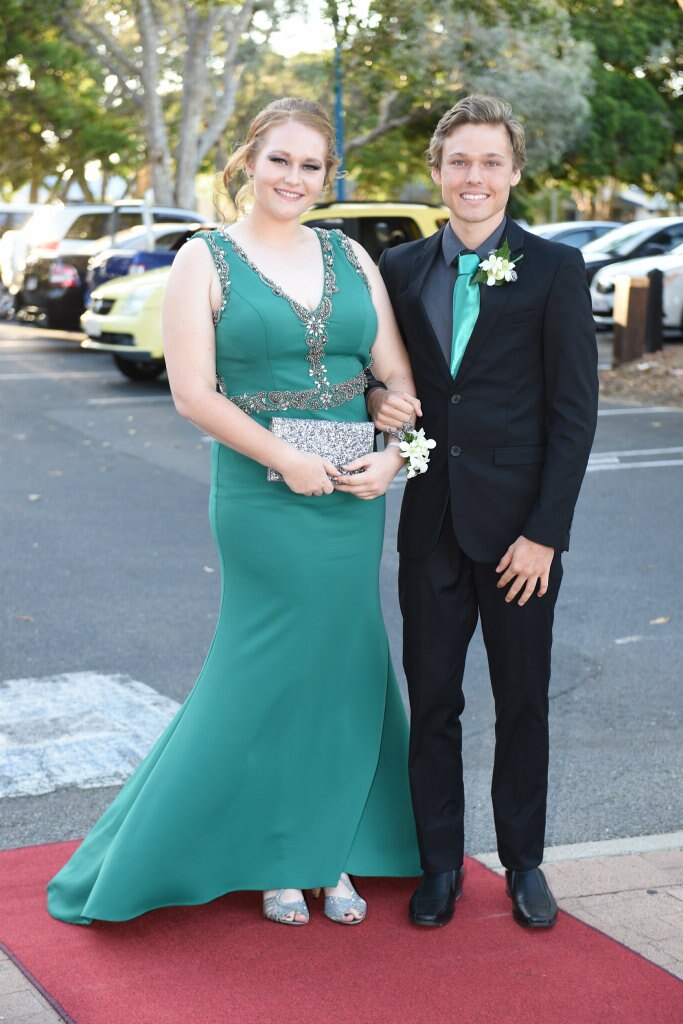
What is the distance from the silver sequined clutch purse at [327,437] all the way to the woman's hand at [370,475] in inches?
1.2

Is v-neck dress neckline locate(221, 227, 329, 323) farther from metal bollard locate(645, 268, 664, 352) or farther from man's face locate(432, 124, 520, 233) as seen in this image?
metal bollard locate(645, 268, 664, 352)

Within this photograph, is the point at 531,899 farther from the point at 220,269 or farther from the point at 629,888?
the point at 220,269

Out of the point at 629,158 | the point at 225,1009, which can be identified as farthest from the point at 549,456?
the point at 629,158

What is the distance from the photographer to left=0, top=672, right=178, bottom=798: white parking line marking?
15.3 ft

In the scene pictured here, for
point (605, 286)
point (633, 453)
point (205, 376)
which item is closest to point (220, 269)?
point (205, 376)

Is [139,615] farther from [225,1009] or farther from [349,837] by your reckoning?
[225,1009]

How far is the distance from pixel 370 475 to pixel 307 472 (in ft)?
0.57

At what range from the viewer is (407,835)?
147 inches

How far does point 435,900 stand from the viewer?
3.57m

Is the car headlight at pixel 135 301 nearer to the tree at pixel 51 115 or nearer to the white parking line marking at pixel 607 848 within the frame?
the white parking line marking at pixel 607 848

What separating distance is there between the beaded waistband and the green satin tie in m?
0.30

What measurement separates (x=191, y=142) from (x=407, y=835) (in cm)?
2924

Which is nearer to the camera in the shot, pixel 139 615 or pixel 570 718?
pixel 570 718

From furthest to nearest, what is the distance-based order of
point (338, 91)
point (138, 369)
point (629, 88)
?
point (629, 88)
point (338, 91)
point (138, 369)
